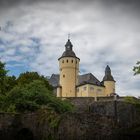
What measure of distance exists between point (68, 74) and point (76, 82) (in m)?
2.34

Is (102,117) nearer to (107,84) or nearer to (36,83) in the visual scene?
(36,83)

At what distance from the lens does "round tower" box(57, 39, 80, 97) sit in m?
84.9

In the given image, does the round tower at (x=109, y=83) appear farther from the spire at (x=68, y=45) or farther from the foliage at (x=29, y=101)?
the foliage at (x=29, y=101)

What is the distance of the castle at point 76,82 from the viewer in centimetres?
8512

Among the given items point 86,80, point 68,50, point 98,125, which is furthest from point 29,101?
point 68,50

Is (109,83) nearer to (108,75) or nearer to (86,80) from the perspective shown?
(108,75)

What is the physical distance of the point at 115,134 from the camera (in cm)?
2458

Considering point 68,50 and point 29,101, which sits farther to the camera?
point 68,50

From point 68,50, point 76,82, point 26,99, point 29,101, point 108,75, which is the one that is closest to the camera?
point 29,101

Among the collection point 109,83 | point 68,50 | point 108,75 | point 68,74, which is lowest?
point 109,83

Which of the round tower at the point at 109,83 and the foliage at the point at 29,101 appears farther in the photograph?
the round tower at the point at 109,83

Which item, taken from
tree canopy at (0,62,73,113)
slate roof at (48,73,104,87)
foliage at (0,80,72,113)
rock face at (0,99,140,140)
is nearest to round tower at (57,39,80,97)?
slate roof at (48,73,104,87)

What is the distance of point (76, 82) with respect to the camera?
86250 millimetres

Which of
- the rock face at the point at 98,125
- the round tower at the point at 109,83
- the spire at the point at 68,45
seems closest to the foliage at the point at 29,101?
the rock face at the point at 98,125
